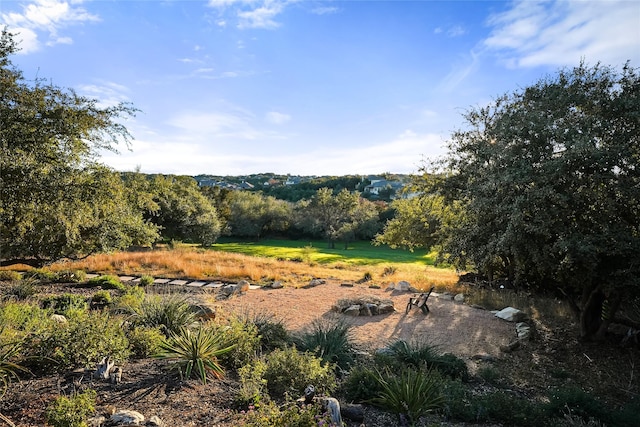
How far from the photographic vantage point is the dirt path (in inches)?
349

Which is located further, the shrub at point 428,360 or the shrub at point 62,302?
the shrub at point 62,302

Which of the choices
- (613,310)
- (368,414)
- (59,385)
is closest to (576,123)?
(613,310)

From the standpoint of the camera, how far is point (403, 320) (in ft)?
34.8

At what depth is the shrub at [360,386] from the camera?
15.8ft

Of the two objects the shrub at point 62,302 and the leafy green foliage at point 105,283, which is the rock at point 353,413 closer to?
the shrub at point 62,302

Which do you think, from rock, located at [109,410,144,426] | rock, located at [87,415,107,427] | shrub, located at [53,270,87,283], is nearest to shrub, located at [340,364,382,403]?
rock, located at [109,410,144,426]

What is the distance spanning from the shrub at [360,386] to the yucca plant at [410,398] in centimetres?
11

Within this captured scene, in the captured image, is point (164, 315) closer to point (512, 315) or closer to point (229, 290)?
point (229, 290)

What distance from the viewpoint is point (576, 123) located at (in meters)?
7.64

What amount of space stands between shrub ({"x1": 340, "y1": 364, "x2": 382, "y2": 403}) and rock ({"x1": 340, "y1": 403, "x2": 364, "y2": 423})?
452 millimetres

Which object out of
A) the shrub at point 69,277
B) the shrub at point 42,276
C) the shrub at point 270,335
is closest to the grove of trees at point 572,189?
the shrub at point 270,335

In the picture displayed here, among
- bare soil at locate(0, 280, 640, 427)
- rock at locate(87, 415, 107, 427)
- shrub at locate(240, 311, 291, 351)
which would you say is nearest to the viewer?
rock at locate(87, 415, 107, 427)

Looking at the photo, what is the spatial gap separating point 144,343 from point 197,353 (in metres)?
1.19

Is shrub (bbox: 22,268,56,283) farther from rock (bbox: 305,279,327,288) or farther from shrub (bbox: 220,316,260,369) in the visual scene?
shrub (bbox: 220,316,260,369)
